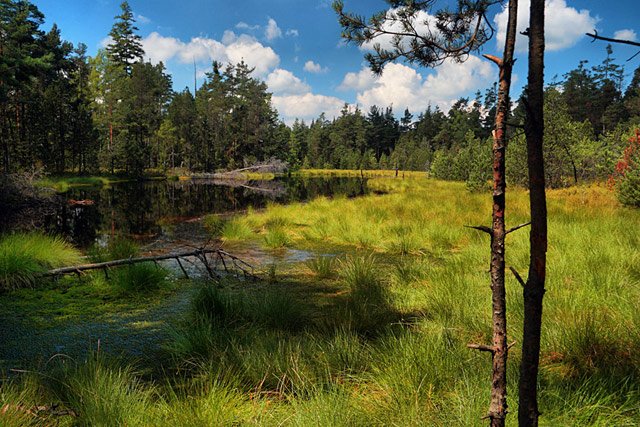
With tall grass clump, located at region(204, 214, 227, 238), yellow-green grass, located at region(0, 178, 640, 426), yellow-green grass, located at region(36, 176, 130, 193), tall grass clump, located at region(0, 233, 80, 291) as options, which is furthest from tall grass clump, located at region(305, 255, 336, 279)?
yellow-green grass, located at region(36, 176, 130, 193)

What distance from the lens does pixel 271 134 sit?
67.1 metres

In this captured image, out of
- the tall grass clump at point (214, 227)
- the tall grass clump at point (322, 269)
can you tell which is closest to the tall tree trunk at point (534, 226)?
the tall grass clump at point (322, 269)

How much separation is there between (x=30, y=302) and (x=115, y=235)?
6865 millimetres

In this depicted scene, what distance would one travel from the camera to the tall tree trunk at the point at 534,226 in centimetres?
132

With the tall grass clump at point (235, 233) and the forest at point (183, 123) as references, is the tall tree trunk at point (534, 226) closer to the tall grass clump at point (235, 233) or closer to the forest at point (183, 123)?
the tall grass clump at point (235, 233)

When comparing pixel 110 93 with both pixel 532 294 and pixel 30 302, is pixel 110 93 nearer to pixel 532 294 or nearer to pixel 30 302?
pixel 30 302

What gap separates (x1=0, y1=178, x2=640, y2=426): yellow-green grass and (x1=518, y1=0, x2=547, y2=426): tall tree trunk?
891 mm

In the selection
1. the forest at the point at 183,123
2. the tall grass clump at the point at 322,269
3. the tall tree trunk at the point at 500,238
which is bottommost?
the tall grass clump at the point at 322,269

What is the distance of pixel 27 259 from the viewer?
21.1 ft

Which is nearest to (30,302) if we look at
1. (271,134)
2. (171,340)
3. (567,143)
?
(171,340)

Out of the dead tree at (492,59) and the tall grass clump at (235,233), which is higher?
the dead tree at (492,59)

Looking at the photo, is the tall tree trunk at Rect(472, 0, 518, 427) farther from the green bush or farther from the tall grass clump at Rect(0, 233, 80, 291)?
the green bush

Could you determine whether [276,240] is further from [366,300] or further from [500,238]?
[500,238]

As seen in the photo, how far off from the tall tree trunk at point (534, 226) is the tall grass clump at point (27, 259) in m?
7.19
